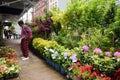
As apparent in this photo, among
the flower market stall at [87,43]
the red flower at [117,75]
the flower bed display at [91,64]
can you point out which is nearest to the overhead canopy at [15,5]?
the flower market stall at [87,43]

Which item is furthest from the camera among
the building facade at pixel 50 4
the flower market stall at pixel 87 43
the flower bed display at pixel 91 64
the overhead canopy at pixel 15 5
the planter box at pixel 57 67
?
the building facade at pixel 50 4

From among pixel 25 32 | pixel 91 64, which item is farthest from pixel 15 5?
pixel 91 64

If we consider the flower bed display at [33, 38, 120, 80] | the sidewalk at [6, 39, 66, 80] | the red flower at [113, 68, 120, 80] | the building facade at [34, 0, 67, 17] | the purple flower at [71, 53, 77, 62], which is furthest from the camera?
the building facade at [34, 0, 67, 17]

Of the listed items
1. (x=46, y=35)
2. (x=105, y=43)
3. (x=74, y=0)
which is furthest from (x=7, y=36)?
(x=105, y=43)

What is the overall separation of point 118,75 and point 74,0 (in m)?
7.03

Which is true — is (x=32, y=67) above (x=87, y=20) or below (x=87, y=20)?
below

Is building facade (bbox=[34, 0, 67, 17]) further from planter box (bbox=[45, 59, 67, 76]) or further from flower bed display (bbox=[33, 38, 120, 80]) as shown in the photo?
flower bed display (bbox=[33, 38, 120, 80])

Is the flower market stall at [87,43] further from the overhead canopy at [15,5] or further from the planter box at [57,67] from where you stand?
the overhead canopy at [15,5]

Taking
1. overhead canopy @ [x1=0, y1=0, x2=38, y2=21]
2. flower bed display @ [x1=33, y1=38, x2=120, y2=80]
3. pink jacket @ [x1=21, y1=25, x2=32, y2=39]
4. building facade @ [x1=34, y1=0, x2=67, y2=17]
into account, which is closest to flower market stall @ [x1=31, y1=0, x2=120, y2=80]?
flower bed display @ [x1=33, y1=38, x2=120, y2=80]

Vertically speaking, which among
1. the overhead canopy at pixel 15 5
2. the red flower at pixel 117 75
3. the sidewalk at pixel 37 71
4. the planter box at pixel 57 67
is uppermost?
the overhead canopy at pixel 15 5

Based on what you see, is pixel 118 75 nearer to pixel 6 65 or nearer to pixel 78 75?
pixel 78 75

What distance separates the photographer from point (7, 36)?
1059 inches

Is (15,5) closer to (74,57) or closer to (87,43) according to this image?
(87,43)

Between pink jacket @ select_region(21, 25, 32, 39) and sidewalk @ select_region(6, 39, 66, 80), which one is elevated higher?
pink jacket @ select_region(21, 25, 32, 39)
